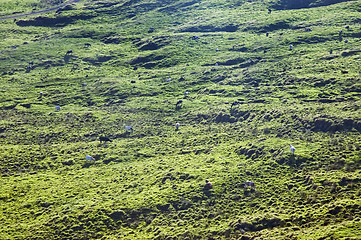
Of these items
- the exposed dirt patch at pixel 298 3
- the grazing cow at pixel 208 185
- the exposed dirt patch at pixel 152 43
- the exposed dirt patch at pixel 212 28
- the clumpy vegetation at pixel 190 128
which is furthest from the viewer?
the exposed dirt patch at pixel 298 3

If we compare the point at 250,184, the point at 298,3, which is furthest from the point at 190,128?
the point at 298,3

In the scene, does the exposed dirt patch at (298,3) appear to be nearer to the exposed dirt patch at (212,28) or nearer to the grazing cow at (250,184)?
the exposed dirt patch at (212,28)

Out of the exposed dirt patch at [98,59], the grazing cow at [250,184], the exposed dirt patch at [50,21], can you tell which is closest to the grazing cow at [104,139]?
the grazing cow at [250,184]

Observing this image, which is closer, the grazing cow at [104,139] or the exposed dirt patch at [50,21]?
the grazing cow at [104,139]

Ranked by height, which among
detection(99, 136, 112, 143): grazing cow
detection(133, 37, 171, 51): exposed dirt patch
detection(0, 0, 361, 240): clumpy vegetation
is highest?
detection(133, 37, 171, 51): exposed dirt patch

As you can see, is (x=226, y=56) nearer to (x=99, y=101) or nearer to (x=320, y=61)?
(x=320, y=61)

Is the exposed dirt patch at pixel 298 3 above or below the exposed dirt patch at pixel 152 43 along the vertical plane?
above

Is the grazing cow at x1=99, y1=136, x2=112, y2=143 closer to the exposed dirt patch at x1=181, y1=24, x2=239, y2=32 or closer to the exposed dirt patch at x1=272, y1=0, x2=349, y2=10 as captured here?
the exposed dirt patch at x1=181, y1=24, x2=239, y2=32

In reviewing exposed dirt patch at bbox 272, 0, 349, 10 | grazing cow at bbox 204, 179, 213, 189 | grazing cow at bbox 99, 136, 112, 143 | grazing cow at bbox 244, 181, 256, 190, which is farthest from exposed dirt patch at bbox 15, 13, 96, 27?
grazing cow at bbox 244, 181, 256, 190

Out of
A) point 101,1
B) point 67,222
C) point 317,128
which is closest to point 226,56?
point 317,128
